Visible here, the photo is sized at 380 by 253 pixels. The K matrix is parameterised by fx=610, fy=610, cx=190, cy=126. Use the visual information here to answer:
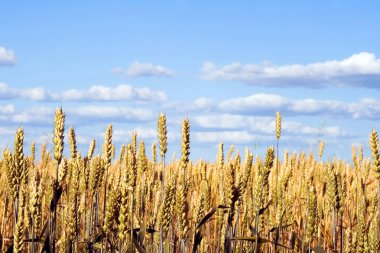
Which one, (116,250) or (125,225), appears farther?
(116,250)

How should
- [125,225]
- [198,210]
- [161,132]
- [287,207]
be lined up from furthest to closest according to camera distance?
[287,207], [161,132], [198,210], [125,225]

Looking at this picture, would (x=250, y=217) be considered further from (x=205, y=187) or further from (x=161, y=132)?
(x=161, y=132)

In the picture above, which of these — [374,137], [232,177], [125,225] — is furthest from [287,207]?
[125,225]

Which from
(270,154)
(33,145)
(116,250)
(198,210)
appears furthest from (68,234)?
(33,145)

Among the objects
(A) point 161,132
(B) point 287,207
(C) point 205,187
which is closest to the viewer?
(A) point 161,132

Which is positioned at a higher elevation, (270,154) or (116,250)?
(270,154)

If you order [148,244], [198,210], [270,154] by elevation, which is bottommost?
[148,244]

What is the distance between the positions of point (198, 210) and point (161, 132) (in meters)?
0.57

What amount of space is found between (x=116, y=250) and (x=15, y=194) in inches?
34.0

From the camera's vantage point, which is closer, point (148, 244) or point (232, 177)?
point (232, 177)

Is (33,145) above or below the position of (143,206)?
above

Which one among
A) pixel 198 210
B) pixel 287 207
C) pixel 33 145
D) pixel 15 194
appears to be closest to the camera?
pixel 15 194

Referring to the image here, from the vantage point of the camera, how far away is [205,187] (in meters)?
3.94

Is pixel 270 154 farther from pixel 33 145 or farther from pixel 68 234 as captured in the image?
pixel 33 145
